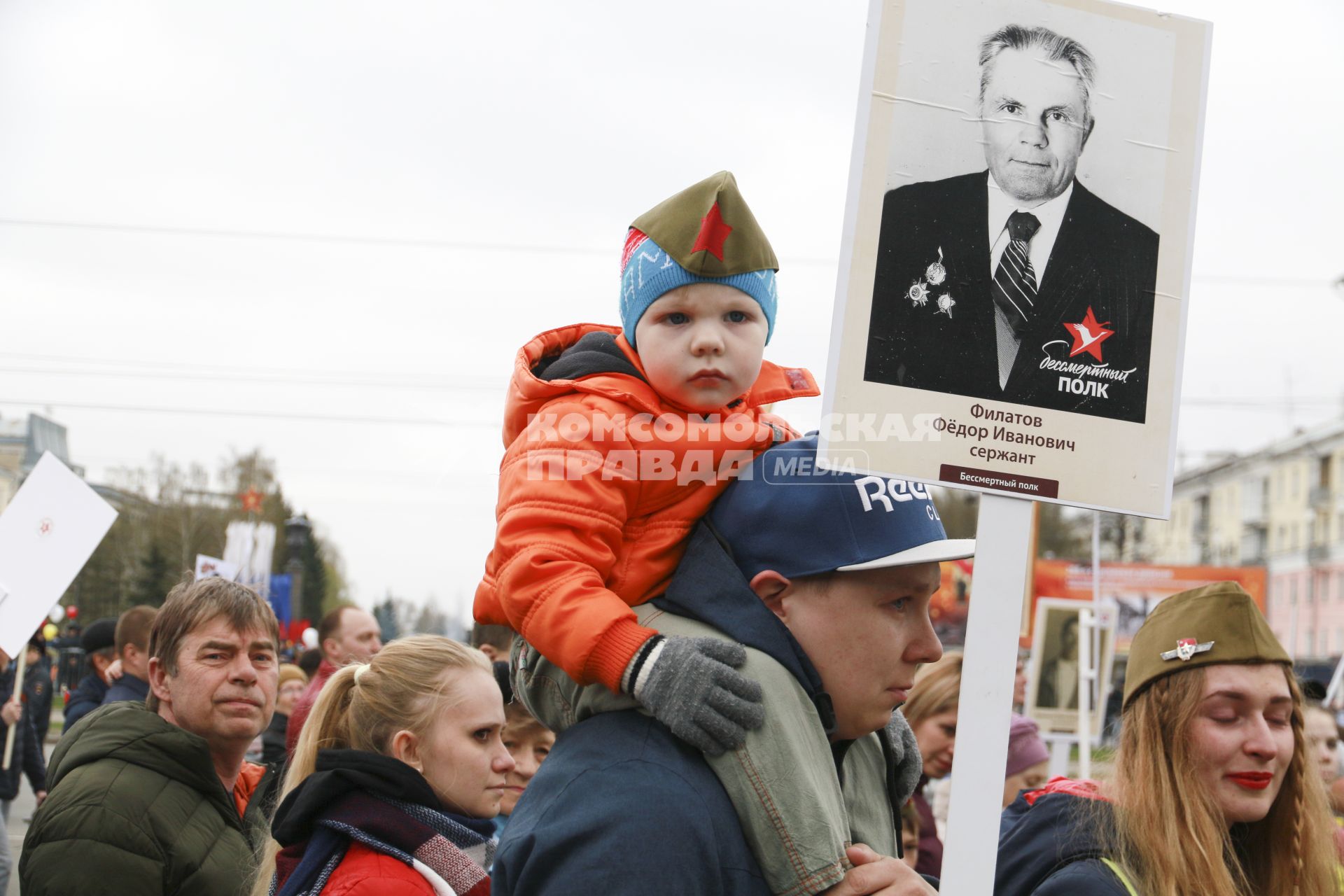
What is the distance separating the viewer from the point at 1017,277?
6.85ft

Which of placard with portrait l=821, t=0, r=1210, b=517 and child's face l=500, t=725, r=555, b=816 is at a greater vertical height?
placard with portrait l=821, t=0, r=1210, b=517

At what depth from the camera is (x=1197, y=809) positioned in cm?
279

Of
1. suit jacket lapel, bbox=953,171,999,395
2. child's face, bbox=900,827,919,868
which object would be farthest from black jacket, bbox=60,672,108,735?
suit jacket lapel, bbox=953,171,999,395

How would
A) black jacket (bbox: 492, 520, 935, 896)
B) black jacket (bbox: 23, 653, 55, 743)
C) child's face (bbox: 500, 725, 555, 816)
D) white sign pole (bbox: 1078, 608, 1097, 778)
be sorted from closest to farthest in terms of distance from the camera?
black jacket (bbox: 492, 520, 935, 896), child's face (bbox: 500, 725, 555, 816), white sign pole (bbox: 1078, 608, 1097, 778), black jacket (bbox: 23, 653, 55, 743)

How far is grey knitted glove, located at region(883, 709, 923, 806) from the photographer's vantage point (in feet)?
8.21

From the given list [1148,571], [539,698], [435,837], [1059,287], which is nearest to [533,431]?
[539,698]

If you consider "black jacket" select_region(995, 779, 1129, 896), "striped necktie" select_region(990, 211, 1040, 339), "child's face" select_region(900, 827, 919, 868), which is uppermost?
"striped necktie" select_region(990, 211, 1040, 339)

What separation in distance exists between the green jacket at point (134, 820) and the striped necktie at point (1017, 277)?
2.81 meters

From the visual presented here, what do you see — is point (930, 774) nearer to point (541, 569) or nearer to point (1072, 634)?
point (541, 569)

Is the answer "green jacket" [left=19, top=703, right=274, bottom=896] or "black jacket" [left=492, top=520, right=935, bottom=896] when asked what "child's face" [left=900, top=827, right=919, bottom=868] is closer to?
"green jacket" [left=19, top=703, right=274, bottom=896]

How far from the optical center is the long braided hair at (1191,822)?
2688 mm

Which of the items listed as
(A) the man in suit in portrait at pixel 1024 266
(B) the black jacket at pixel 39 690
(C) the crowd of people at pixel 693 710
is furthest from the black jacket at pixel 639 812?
(B) the black jacket at pixel 39 690

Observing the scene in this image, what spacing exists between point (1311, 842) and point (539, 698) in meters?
Result: 1.89

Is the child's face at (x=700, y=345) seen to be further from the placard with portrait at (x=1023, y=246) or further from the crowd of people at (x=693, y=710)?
the placard with portrait at (x=1023, y=246)
